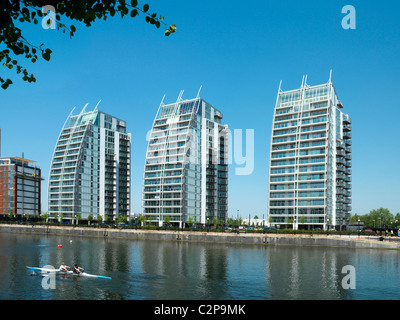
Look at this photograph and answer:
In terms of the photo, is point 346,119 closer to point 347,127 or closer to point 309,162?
point 347,127

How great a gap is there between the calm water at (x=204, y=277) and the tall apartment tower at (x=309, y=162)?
230ft

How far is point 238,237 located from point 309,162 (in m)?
56.6

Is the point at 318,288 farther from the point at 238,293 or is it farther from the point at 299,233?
the point at 299,233

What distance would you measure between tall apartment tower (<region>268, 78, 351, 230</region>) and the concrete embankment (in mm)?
39042

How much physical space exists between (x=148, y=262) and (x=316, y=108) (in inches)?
4633

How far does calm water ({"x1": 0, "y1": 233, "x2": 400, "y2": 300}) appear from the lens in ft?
160

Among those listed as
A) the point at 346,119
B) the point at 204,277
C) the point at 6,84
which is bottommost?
the point at 204,277

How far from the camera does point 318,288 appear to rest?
176ft

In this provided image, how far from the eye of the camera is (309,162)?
165375mm

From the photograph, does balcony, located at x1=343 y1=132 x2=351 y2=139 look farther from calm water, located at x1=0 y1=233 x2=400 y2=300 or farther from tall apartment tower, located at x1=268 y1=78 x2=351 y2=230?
calm water, located at x1=0 y1=233 x2=400 y2=300
